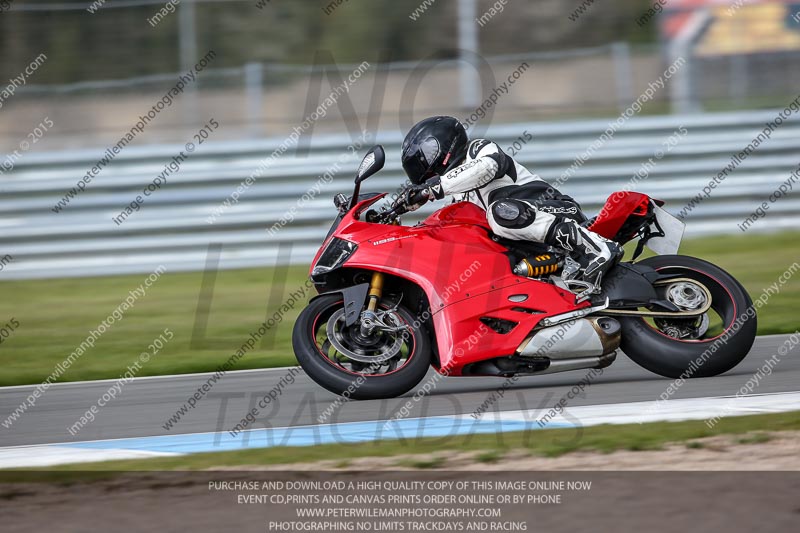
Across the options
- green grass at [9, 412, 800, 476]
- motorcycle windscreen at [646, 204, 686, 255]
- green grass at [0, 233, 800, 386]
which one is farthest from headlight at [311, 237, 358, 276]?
green grass at [0, 233, 800, 386]

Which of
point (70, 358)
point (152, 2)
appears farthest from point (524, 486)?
point (152, 2)

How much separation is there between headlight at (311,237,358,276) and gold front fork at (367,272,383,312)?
20 centimetres

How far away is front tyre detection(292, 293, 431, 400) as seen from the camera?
6.46 meters

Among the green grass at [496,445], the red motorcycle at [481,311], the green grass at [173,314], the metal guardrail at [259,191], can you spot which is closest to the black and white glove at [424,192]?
the red motorcycle at [481,311]

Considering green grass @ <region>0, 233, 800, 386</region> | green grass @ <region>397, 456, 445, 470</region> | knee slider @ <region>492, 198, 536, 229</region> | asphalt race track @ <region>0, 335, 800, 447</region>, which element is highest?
green grass @ <region>0, 233, 800, 386</region>

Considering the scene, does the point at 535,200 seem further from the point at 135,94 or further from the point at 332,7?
the point at 332,7

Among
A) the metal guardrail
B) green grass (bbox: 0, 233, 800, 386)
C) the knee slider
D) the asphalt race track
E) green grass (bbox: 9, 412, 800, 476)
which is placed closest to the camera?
green grass (bbox: 9, 412, 800, 476)

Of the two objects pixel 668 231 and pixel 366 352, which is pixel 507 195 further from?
pixel 366 352

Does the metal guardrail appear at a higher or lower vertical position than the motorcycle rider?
higher

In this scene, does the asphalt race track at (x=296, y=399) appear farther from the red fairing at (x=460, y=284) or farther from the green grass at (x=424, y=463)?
the green grass at (x=424, y=463)

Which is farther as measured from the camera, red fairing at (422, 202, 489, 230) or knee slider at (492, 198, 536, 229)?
red fairing at (422, 202, 489, 230)

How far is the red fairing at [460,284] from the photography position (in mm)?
6543

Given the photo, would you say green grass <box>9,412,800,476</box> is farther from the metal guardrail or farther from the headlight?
the metal guardrail

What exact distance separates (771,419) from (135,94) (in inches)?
398
